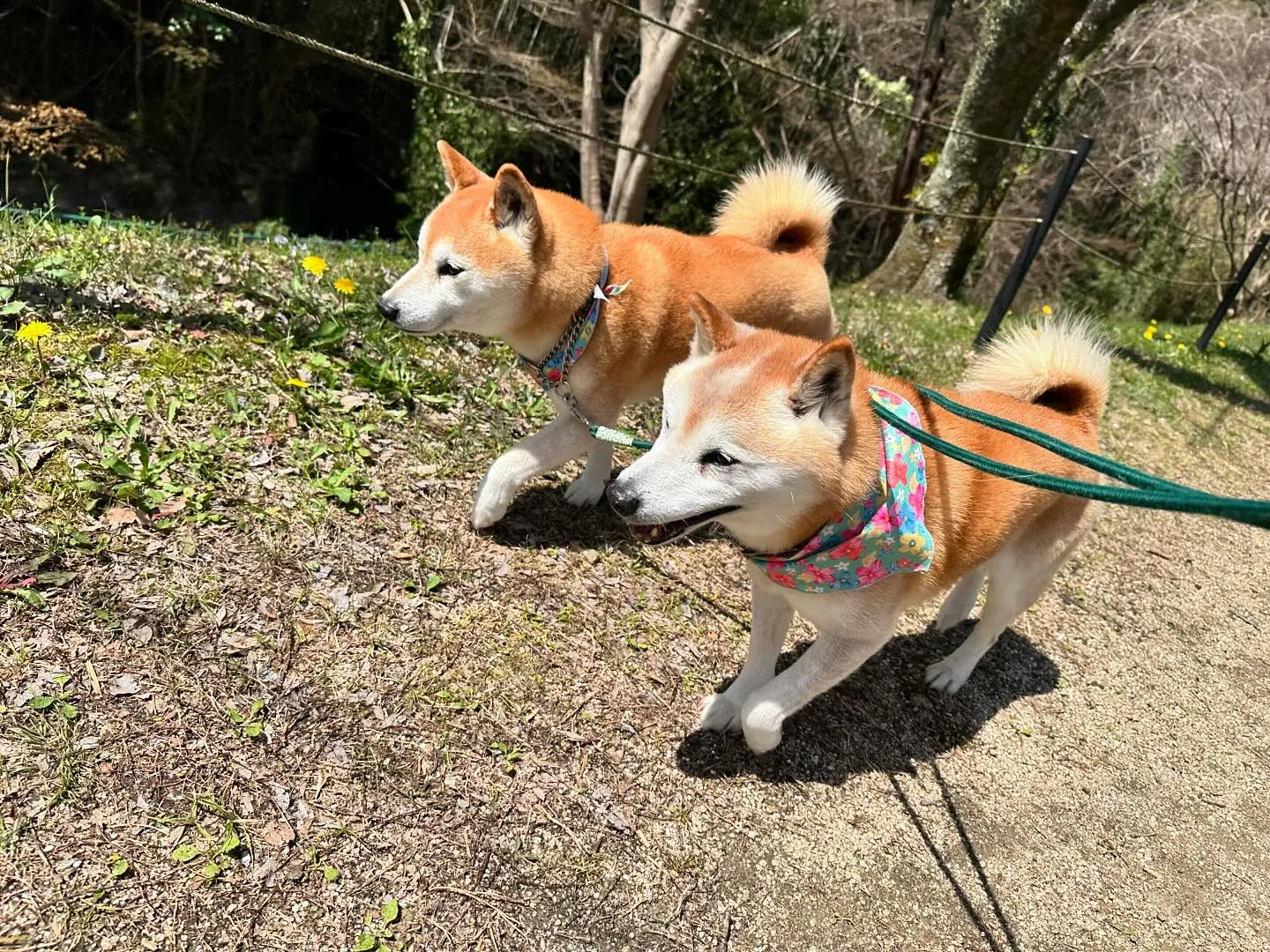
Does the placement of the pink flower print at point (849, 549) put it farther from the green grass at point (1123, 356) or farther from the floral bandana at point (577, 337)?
the green grass at point (1123, 356)

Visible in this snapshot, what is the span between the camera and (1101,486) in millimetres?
1945

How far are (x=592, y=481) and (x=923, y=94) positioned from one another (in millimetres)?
10865

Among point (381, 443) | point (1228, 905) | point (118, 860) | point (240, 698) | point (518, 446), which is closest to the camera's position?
point (118, 860)

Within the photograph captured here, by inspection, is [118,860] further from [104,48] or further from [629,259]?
[104,48]

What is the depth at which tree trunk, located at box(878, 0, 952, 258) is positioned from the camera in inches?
460

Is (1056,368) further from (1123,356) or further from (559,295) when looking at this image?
(1123,356)

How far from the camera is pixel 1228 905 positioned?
2893mm

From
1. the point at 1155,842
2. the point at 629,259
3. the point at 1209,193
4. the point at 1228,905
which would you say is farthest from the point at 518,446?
the point at 1209,193

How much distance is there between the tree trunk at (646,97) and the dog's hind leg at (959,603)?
6.24 meters

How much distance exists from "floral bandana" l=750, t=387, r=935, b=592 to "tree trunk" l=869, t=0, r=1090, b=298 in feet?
23.9

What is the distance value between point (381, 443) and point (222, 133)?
11421 millimetres

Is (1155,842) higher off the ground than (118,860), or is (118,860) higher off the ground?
(1155,842)

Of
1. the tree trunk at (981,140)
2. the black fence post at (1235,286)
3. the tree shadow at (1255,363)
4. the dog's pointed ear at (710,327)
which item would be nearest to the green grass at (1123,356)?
the tree shadow at (1255,363)

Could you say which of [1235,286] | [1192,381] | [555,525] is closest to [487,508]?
[555,525]
